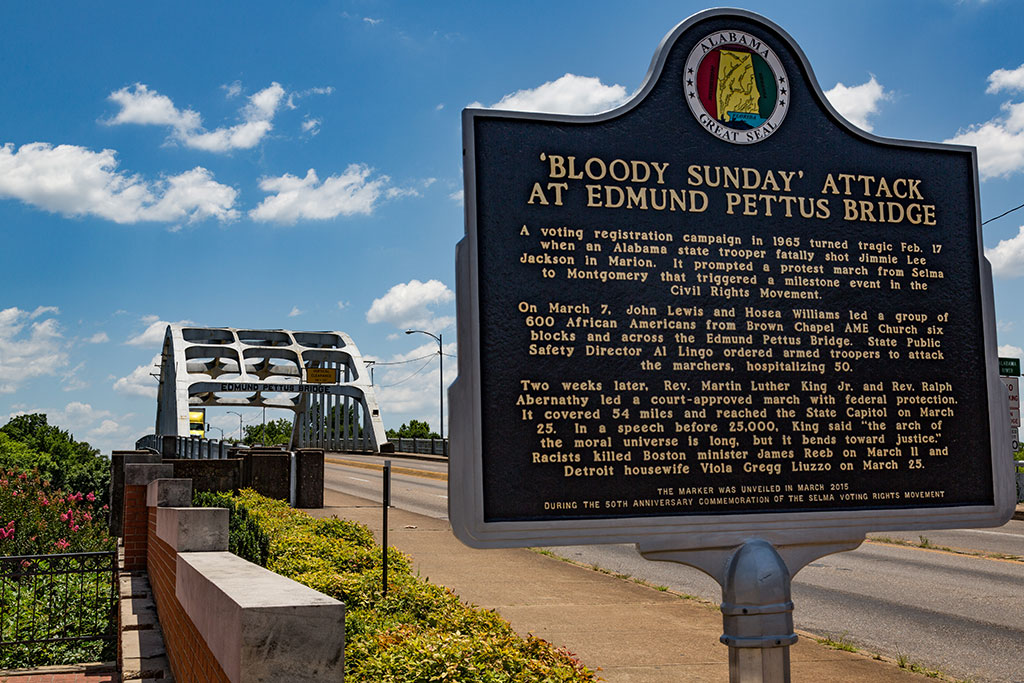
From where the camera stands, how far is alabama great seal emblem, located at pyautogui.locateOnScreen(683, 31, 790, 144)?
425 centimetres

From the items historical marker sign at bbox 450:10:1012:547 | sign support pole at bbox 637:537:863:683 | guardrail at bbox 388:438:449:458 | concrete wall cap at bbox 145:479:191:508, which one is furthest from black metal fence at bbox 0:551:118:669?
guardrail at bbox 388:438:449:458

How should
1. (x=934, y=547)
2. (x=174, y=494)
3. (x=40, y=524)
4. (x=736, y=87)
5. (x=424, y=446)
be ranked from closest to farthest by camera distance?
(x=736, y=87), (x=174, y=494), (x=40, y=524), (x=934, y=547), (x=424, y=446)

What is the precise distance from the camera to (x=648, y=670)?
24.9 feet

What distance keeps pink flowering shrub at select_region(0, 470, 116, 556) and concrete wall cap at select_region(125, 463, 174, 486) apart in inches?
59.7

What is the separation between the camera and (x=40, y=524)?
13.7 meters

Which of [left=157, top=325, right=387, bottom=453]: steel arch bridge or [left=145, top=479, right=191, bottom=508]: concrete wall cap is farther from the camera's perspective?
[left=157, top=325, right=387, bottom=453]: steel arch bridge

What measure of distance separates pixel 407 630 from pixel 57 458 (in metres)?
23.1

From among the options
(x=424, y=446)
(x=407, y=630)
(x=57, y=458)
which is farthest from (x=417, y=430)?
(x=407, y=630)

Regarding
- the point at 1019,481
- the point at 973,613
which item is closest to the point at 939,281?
the point at 973,613

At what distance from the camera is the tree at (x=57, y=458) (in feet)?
67.1

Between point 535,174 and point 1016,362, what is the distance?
73.2 ft

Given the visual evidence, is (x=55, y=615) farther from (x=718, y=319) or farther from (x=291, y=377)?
(x=291, y=377)

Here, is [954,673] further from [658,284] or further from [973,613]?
[658,284]

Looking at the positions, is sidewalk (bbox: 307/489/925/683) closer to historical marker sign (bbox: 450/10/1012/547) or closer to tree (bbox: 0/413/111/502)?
historical marker sign (bbox: 450/10/1012/547)
